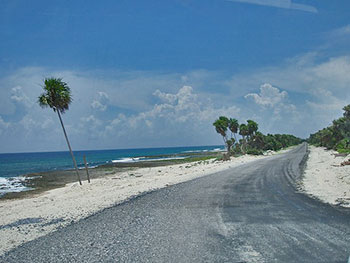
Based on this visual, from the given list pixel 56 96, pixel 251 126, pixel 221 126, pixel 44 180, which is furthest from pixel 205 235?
pixel 251 126

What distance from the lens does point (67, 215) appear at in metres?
11.8

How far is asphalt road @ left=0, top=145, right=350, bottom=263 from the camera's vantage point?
6.47 meters

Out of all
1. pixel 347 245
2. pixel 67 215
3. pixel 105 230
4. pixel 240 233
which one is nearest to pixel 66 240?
pixel 105 230

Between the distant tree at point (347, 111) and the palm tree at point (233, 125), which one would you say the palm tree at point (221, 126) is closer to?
the palm tree at point (233, 125)

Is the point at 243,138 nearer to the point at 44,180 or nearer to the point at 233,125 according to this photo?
the point at 233,125

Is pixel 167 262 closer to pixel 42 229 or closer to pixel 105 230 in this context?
pixel 105 230

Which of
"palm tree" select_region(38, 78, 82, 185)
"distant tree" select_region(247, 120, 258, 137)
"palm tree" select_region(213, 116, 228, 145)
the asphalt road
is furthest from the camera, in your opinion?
"distant tree" select_region(247, 120, 258, 137)

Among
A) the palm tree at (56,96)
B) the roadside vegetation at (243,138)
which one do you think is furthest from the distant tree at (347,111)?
the palm tree at (56,96)

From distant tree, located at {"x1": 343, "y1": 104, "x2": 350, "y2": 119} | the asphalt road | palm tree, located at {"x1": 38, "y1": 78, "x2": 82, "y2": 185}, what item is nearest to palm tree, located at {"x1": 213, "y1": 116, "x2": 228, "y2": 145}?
distant tree, located at {"x1": 343, "y1": 104, "x2": 350, "y2": 119}

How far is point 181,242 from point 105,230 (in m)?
2.71

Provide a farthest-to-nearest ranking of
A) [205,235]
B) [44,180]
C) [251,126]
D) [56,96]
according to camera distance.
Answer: [251,126] < [44,180] < [56,96] < [205,235]

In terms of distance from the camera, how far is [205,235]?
7.85 m

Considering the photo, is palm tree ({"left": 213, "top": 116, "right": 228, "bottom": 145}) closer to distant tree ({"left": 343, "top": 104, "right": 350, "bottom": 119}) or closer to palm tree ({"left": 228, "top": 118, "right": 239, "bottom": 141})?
palm tree ({"left": 228, "top": 118, "right": 239, "bottom": 141})

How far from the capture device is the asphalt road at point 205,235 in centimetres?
647
